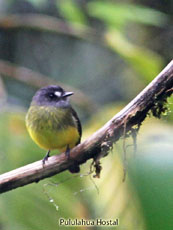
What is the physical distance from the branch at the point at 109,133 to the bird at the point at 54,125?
2.14 ft

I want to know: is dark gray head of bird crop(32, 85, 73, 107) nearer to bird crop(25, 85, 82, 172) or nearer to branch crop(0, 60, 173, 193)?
bird crop(25, 85, 82, 172)

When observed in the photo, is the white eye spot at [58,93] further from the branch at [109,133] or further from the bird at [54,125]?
the branch at [109,133]

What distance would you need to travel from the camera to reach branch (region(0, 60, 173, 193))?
1.32 metres

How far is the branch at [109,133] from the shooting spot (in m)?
1.32

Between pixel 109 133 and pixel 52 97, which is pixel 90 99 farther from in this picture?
pixel 109 133

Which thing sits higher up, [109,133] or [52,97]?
[52,97]

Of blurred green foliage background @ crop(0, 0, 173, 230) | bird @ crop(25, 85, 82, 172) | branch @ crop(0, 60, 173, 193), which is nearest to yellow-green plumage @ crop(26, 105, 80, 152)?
bird @ crop(25, 85, 82, 172)

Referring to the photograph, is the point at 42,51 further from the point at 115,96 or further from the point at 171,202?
the point at 171,202

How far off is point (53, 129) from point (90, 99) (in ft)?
3.69

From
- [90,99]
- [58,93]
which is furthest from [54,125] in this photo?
[90,99]

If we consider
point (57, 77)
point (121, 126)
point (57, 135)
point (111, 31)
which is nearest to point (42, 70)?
point (57, 77)

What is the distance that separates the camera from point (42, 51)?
5.09 m

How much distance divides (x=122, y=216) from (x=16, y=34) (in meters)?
3.76

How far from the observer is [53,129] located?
2.64m
